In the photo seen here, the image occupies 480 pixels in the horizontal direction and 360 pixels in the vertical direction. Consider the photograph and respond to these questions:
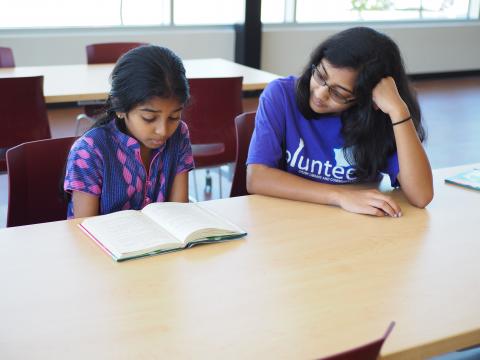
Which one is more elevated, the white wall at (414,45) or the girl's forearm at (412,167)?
the girl's forearm at (412,167)

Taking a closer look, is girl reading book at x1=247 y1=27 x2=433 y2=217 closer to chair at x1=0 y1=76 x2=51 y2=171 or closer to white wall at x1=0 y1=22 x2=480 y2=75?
chair at x1=0 y1=76 x2=51 y2=171

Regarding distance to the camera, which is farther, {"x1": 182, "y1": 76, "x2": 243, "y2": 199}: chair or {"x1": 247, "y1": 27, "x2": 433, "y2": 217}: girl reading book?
{"x1": 182, "y1": 76, "x2": 243, "y2": 199}: chair

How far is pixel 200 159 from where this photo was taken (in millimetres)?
3078

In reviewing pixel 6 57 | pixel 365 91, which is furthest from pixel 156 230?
pixel 6 57

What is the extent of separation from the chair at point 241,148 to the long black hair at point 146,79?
53 cm

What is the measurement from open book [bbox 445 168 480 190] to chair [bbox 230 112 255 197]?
67 centimetres

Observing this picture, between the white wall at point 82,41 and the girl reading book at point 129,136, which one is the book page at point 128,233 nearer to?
the girl reading book at point 129,136

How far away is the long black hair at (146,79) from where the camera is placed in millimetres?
1694

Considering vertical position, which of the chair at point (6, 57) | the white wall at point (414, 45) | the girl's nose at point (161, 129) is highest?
the girl's nose at point (161, 129)

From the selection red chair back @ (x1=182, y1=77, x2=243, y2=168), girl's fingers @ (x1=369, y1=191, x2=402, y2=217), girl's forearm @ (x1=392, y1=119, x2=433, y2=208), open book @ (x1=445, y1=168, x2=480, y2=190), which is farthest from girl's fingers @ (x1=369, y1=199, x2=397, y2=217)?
red chair back @ (x1=182, y1=77, x2=243, y2=168)

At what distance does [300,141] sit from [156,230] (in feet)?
2.06

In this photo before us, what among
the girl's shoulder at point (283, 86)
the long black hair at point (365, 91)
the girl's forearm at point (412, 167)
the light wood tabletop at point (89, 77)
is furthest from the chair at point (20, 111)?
the girl's forearm at point (412, 167)

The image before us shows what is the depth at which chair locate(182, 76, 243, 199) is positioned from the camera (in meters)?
3.02

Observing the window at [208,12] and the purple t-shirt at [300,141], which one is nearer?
the purple t-shirt at [300,141]
